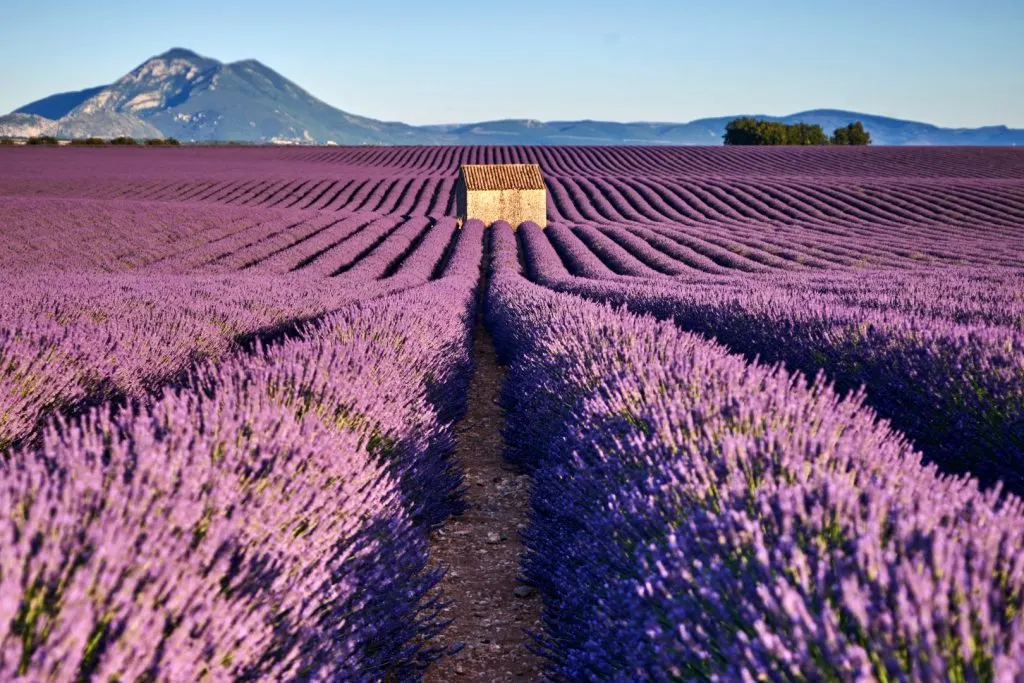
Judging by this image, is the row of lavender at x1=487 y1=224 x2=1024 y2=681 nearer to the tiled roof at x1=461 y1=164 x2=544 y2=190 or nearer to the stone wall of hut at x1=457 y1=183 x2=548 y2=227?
the stone wall of hut at x1=457 y1=183 x2=548 y2=227

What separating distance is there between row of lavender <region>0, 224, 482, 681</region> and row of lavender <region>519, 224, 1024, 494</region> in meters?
2.12

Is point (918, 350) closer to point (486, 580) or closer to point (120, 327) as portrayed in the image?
point (486, 580)

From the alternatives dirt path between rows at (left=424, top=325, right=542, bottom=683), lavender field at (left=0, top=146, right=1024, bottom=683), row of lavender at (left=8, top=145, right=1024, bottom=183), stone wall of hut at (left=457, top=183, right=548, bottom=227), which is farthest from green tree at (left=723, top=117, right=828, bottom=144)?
dirt path between rows at (left=424, top=325, right=542, bottom=683)

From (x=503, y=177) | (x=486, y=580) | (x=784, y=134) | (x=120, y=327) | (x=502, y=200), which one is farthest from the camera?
(x=784, y=134)

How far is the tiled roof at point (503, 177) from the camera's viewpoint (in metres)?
33.4

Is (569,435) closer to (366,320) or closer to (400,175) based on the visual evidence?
(366,320)

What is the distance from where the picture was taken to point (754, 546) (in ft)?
6.30

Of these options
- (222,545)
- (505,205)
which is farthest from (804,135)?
(222,545)

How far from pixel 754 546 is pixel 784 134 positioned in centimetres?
8157

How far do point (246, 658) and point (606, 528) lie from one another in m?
1.25

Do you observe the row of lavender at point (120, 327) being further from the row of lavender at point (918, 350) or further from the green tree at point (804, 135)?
the green tree at point (804, 135)

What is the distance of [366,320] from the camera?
6164mm

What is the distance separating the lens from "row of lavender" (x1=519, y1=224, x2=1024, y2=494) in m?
4.18

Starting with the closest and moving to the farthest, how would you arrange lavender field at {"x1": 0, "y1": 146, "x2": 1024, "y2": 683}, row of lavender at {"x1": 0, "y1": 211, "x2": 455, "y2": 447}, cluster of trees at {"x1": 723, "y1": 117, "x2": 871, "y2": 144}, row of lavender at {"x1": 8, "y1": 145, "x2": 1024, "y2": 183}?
lavender field at {"x1": 0, "y1": 146, "x2": 1024, "y2": 683} → row of lavender at {"x1": 0, "y1": 211, "x2": 455, "y2": 447} → row of lavender at {"x1": 8, "y1": 145, "x2": 1024, "y2": 183} → cluster of trees at {"x1": 723, "y1": 117, "x2": 871, "y2": 144}
